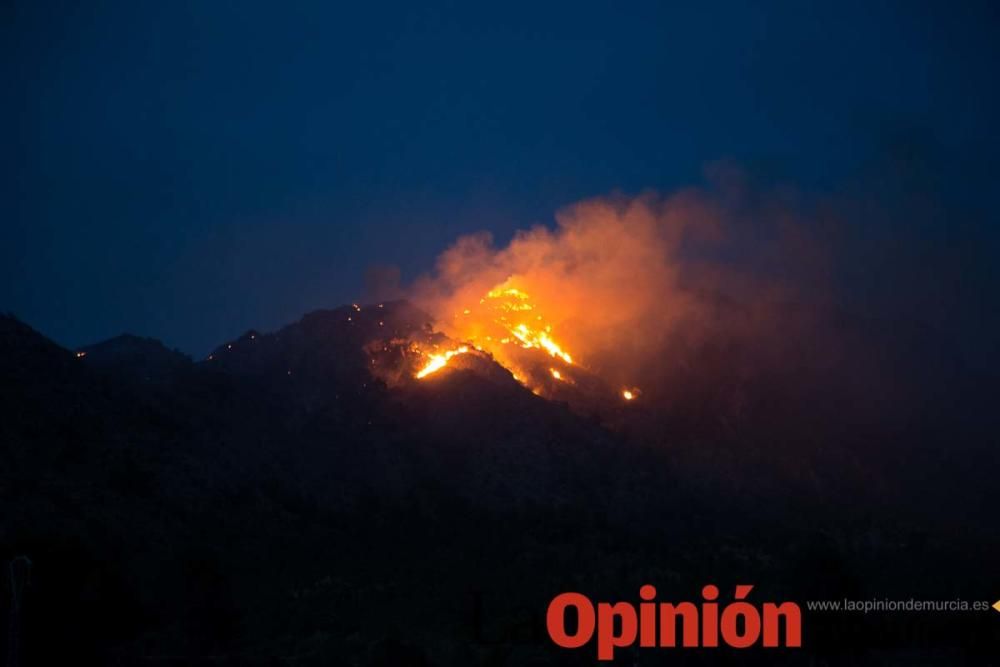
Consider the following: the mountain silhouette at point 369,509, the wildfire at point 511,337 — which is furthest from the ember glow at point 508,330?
the mountain silhouette at point 369,509

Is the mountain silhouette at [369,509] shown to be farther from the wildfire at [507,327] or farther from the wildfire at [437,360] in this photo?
the wildfire at [507,327]

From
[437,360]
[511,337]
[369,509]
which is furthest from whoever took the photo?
[511,337]

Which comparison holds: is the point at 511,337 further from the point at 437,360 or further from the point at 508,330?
the point at 437,360

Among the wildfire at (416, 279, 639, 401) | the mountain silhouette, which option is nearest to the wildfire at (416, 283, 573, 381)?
the wildfire at (416, 279, 639, 401)

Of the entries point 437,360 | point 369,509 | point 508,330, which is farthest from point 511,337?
point 369,509

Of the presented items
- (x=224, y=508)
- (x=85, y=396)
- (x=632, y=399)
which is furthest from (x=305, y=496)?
(x=632, y=399)

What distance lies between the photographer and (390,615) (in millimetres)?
64500

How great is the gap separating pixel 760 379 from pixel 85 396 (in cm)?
8947

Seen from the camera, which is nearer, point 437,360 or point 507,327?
point 437,360

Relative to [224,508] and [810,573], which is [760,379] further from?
[810,573]

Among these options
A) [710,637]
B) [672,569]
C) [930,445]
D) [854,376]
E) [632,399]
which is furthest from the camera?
[854,376]

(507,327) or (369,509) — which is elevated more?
(507,327)

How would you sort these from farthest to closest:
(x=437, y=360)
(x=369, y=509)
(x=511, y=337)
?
(x=511, y=337)
(x=437, y=360)
(x=369, y=509)

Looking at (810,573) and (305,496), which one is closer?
(810,573)
